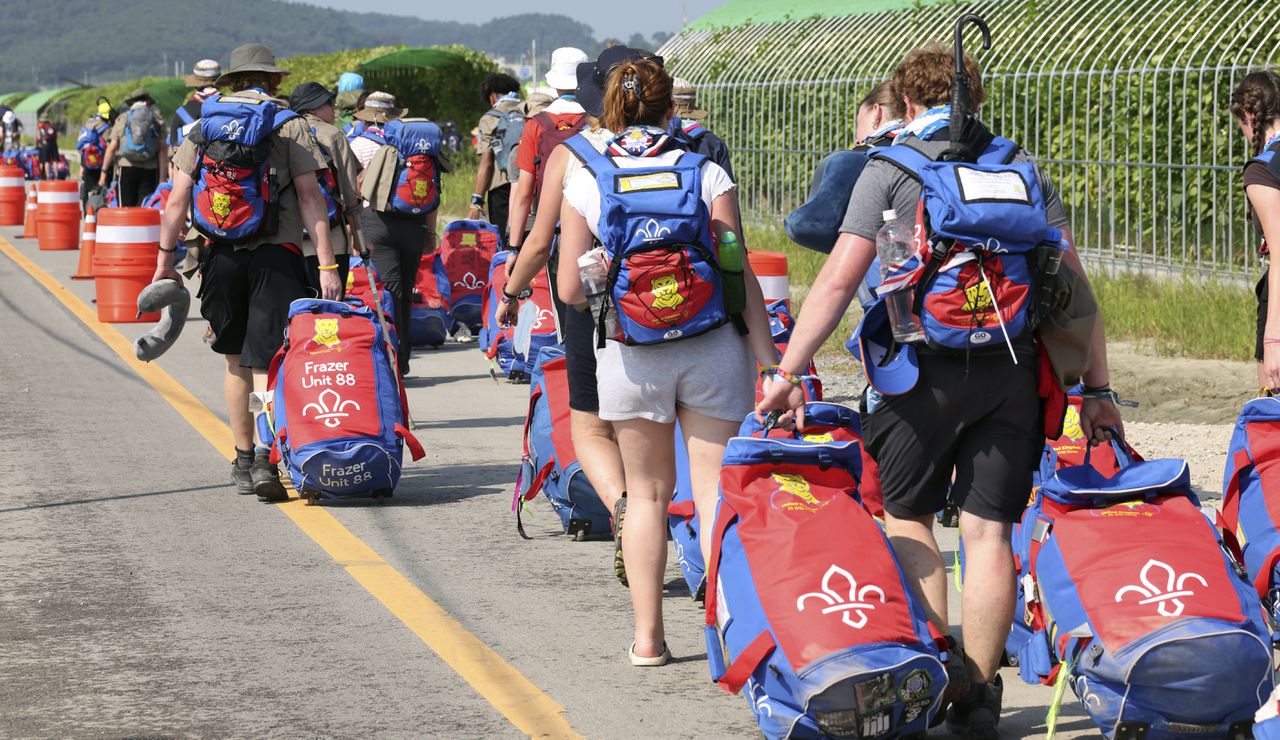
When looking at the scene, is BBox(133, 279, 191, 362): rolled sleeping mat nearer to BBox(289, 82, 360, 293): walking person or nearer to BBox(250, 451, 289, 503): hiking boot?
BBox(289, 82, 360, 293): walking person

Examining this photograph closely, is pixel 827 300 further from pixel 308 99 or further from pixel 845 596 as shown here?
pixel 308 99

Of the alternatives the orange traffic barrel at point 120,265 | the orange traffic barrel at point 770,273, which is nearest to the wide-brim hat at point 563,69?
the orange traffic barrel at point 770,273

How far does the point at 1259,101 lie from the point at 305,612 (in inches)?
150

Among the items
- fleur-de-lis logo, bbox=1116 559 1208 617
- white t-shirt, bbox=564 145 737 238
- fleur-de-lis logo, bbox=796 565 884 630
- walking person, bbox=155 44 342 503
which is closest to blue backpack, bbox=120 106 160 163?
walking person, bbox=155 44 342 503

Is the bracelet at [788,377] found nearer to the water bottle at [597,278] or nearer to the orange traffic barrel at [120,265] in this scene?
the water bottle at [597,278]

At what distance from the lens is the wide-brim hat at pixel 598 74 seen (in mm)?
5946

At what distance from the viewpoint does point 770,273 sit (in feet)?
32.1

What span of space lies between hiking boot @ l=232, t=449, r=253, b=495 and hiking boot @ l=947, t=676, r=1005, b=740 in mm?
4453

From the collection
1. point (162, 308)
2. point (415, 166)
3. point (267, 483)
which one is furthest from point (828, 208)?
point (415, 166)

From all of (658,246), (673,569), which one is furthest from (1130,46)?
(658,246)

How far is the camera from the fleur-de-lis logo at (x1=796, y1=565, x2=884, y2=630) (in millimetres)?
4422

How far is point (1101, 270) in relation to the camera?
15.0 metres

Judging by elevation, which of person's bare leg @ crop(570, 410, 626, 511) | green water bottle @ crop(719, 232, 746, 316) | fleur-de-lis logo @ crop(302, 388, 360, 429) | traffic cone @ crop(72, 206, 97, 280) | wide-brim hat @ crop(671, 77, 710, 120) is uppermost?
wide-brim hat @ crop(671, 77, 710, 120)

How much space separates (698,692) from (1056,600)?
1.18m
